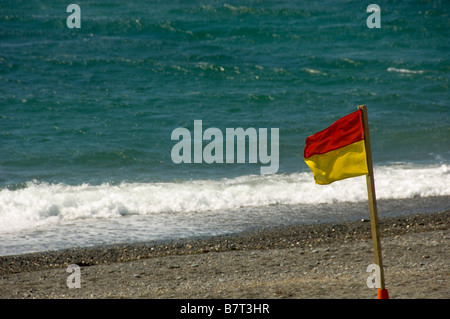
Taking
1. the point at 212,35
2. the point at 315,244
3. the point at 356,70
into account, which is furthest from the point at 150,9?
the point at 315,244

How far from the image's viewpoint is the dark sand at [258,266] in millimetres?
7931

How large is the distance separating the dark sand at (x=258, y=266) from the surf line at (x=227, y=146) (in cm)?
556

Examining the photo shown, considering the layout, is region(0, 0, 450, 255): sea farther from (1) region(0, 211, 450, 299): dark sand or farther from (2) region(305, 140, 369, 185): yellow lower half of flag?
(2) region(305, 140, 369, 185): yellow lower half of flag

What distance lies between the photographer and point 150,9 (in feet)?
105

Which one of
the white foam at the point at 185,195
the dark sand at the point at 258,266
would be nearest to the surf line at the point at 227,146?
the white foam at the point at 185,195

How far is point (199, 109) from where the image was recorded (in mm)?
21844

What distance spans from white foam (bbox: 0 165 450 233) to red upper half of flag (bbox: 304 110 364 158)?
6.80m

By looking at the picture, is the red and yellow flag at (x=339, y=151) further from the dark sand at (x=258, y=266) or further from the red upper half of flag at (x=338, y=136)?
the dark sand at (x=258, y=266)

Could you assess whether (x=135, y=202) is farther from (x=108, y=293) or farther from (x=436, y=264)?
(x=436, y=264)

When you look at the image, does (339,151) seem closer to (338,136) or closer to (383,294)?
(338,136)

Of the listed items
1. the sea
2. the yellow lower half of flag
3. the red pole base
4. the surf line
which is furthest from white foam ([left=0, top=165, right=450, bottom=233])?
the red pole base

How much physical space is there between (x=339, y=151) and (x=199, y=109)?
15266 millimetres
